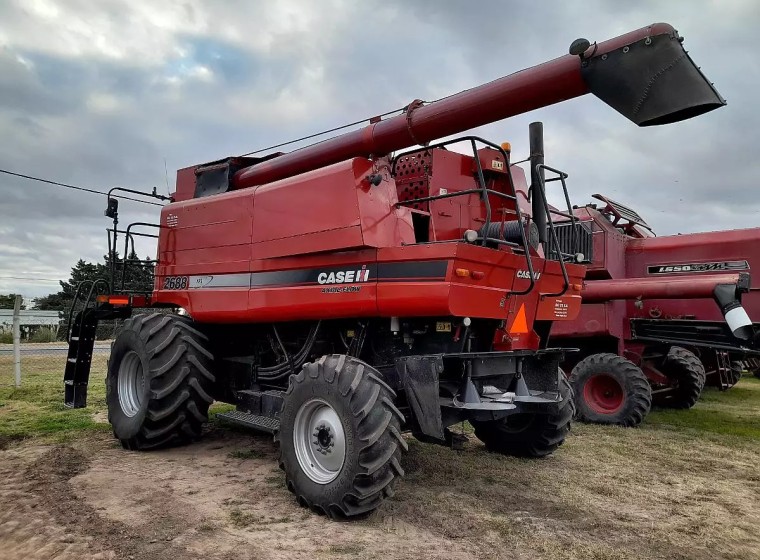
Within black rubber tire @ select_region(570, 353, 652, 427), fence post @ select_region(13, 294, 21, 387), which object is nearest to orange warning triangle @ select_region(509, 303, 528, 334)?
black rubber tire @ select_region(570, 353, 652, 427)

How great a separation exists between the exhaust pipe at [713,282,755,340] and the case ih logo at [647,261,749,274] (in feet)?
5.52

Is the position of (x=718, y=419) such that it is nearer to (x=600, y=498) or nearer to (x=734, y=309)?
(x=734, y=309)

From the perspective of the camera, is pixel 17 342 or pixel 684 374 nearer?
pixel 684 374

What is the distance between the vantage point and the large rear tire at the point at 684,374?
32.2 feet

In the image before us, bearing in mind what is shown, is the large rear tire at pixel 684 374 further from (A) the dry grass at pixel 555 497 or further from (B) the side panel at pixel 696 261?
(A) the dry grass at pixel 555 497

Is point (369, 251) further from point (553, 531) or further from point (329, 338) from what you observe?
point (553, 531)

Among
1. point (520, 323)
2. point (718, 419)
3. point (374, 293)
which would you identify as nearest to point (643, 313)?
point (718, 419)

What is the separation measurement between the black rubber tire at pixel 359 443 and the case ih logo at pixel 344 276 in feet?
2.26

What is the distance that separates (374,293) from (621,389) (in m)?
5.58

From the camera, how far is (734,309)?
24.9ft

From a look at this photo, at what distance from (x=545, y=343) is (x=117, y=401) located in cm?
478

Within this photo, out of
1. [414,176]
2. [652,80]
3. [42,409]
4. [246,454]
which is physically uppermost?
[652,80]

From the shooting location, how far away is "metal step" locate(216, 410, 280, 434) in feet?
17.7

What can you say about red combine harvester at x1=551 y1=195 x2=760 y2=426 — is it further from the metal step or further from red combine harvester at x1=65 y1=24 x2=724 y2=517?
the metal step
